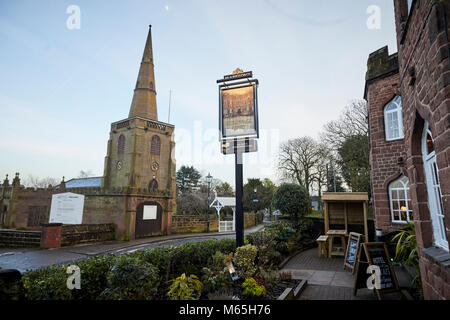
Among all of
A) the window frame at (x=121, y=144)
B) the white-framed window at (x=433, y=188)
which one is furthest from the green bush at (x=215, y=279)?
the window frame at (x=121, y=144)

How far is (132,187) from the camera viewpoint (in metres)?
21.0

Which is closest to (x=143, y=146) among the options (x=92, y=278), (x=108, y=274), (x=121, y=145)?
(x=121, y=145)

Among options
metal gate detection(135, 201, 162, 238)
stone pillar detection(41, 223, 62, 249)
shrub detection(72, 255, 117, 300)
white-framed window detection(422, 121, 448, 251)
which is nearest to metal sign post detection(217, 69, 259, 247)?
shrub detection(72, 255, 117, 300)

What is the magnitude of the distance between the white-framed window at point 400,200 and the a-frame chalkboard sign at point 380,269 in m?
6.10

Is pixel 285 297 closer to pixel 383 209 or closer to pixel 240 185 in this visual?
pixel 240 185

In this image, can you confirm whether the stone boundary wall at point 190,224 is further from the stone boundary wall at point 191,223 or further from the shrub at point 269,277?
the shrub at point 269,277

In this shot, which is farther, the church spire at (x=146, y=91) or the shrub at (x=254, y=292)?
the church spire at (x=146, y=91)

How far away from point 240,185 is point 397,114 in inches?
316

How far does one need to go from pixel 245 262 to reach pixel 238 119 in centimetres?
423

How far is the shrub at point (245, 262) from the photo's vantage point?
6625 millimetres

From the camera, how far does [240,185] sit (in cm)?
813

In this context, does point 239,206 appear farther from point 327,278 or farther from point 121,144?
point 121,144

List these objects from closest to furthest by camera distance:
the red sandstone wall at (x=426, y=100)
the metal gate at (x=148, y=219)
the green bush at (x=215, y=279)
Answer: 1. the red sandstone wall at (x=426, y=100)
2. the green bush at (x=215, y=279)
3. the metal gate at (x=148, y=219)
